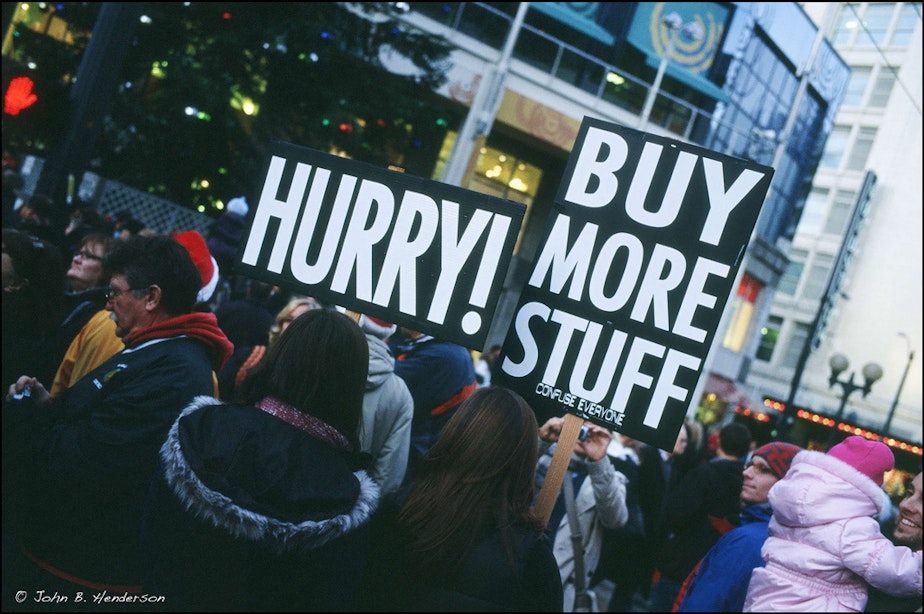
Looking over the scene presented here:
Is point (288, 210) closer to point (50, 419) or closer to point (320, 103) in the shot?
point (50, 419)

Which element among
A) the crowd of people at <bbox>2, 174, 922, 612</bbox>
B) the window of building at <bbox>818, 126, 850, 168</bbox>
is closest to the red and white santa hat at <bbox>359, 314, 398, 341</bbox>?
the crowd of people at <bbox>2, 174, 922, 612</bbox>

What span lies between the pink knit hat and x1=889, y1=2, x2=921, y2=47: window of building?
50547 mm

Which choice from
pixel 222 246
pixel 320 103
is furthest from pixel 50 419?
pixel 320 103

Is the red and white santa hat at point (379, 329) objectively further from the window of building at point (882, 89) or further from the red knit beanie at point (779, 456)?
the window of building at point (882, 89)

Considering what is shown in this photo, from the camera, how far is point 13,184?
10.8m

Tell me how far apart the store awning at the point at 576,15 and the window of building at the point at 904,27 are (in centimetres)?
3308

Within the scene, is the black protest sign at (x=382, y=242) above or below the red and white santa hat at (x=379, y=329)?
above

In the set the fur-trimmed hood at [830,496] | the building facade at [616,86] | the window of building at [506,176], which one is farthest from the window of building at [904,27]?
the fur-trimmed hood at [830,496]

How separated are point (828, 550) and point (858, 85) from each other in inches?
2017

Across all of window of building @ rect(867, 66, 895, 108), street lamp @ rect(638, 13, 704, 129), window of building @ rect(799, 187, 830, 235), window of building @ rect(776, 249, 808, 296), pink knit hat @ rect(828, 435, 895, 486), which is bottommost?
pink knit hat @ rect(828, 435, 895, 486)

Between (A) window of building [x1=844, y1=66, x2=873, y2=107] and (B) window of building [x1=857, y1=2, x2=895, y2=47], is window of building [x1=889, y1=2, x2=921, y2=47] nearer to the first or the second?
(B) window of building [x1=857, y1=2, x2=895, y2=47]

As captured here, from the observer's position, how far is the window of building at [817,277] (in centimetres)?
4353

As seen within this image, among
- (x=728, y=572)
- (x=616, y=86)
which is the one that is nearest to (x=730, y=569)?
(x=728, y=572)

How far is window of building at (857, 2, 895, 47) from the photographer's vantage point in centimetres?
4522
